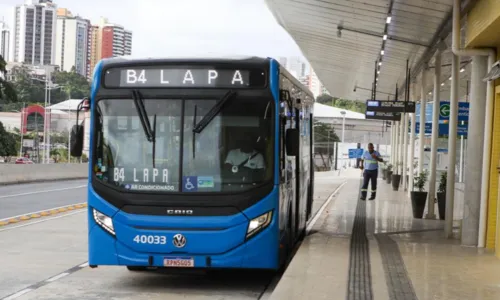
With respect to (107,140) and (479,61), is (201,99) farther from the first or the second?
(479,61)

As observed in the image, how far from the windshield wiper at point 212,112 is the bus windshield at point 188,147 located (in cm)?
3

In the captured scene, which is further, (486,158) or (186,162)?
(486,158)

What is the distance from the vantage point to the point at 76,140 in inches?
426

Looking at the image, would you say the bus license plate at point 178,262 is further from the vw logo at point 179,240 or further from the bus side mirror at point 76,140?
the bus side mirror at point 76,140

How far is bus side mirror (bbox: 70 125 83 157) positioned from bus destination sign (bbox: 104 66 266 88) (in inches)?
26.4

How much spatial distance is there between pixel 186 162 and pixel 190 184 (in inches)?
11.0

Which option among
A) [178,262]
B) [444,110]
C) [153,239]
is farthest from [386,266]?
[444,110]

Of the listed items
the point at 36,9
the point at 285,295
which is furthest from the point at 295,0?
the point at 36,9

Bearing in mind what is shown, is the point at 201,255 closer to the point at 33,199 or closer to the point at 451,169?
the point at 451,169

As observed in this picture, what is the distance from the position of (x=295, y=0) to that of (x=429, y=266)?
36.3 ft

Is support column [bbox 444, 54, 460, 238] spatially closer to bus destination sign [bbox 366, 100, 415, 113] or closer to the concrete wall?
bus destination sign [bbox 366, 100, 415, 113]

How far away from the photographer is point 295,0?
70.5 ft

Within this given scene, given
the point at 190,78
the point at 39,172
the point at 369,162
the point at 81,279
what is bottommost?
the point at 39,172

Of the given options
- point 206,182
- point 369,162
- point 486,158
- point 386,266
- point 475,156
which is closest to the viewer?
point 206,182
